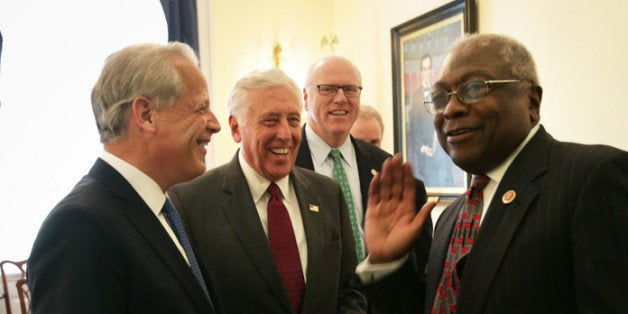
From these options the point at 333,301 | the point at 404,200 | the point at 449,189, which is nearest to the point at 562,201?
the point at 404,200

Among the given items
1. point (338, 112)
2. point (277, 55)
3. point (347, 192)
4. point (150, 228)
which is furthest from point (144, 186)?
point (277, 55)

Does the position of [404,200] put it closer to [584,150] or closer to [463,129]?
[463,129]

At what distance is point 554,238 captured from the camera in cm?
128

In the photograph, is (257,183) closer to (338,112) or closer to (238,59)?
(338,112)

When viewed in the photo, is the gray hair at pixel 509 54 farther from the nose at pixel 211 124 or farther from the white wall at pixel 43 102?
the white wall at pixel 43 102

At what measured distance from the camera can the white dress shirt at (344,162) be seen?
2734 mm

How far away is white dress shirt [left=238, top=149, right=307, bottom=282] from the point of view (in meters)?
2.08

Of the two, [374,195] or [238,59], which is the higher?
[238,59]

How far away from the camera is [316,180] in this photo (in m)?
2.30

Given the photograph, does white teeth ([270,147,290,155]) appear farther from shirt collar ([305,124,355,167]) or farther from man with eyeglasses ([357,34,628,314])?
shirt collar ([305,124,355,167])

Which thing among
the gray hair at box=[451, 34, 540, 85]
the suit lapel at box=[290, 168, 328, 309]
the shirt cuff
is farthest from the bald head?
the gray hair at box=[451, 34, 540, 85]

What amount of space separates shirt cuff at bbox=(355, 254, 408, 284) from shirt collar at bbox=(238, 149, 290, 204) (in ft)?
1.87

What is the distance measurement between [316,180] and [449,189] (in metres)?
2.12

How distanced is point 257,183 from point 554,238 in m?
1.16
